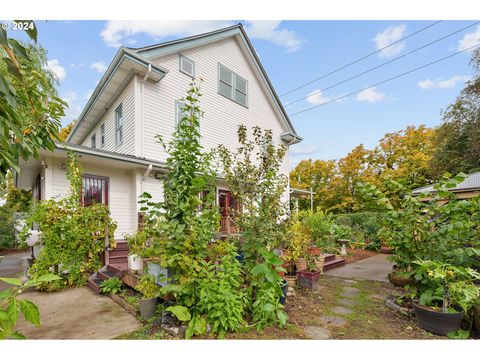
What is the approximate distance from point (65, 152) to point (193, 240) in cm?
480

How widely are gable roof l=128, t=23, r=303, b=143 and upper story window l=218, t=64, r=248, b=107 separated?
115 cm

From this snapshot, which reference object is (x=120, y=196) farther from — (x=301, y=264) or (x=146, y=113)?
(x=301, y=264)

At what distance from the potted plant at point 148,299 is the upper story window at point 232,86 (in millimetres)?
8314

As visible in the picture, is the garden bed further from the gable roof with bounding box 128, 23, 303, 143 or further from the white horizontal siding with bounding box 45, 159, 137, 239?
the white horizontal siding with bounding box 45, 159, 137, 239

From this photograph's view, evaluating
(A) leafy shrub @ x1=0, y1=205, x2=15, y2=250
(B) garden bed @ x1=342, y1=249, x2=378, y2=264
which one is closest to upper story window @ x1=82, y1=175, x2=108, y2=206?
(B) garden bed @ x1=342, y1=249, x2=378, y2=264

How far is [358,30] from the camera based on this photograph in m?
3.72

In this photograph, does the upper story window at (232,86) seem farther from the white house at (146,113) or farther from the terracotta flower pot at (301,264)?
the terracotta flower pot at (301,264)

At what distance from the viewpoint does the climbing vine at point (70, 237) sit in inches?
207

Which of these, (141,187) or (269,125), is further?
(269,125)

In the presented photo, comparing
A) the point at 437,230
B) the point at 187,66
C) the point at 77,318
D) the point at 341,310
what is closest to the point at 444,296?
the point at 437,230
